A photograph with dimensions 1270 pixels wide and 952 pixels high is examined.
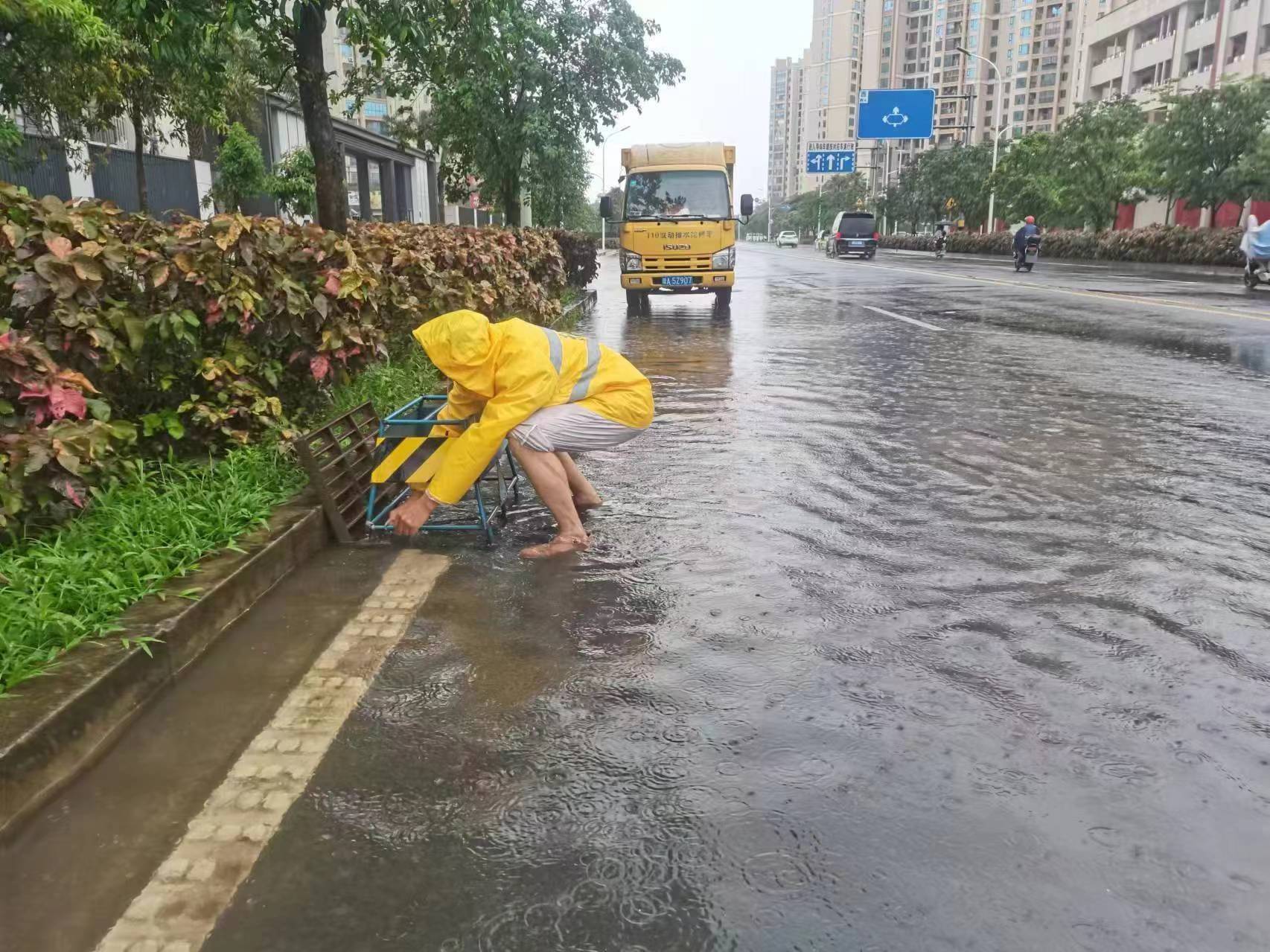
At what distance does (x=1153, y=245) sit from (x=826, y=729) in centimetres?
3747

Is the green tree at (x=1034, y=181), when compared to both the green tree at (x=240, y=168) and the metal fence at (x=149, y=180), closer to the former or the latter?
the green tree at (x=240, y=168)

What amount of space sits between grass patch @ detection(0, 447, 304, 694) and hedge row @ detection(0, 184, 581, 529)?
0.49ft

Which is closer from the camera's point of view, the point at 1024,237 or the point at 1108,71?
the point at 1024,237

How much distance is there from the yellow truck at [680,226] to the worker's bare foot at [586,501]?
41.1 feet

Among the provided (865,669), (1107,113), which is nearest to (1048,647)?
(865,669)

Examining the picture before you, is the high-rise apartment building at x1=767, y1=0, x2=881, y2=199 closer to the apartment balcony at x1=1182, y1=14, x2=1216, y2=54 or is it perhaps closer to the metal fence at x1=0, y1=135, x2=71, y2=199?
the apartment balcony at x1=1182, y1=14, x2=1216, y2=54

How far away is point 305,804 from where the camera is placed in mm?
2570

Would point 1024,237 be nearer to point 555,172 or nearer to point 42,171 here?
point 555,172

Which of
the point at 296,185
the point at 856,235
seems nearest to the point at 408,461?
the point at 296,185

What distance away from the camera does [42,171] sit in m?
16.5

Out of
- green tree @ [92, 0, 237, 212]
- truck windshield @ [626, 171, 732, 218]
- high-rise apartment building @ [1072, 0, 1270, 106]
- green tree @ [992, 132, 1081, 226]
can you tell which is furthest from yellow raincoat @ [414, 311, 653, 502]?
high-rise apartment building @ [1072, 0, 1270, 106]

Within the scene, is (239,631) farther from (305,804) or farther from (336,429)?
(336,429)

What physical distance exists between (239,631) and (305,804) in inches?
49.7

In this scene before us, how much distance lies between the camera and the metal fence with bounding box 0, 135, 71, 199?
14.8 metres
